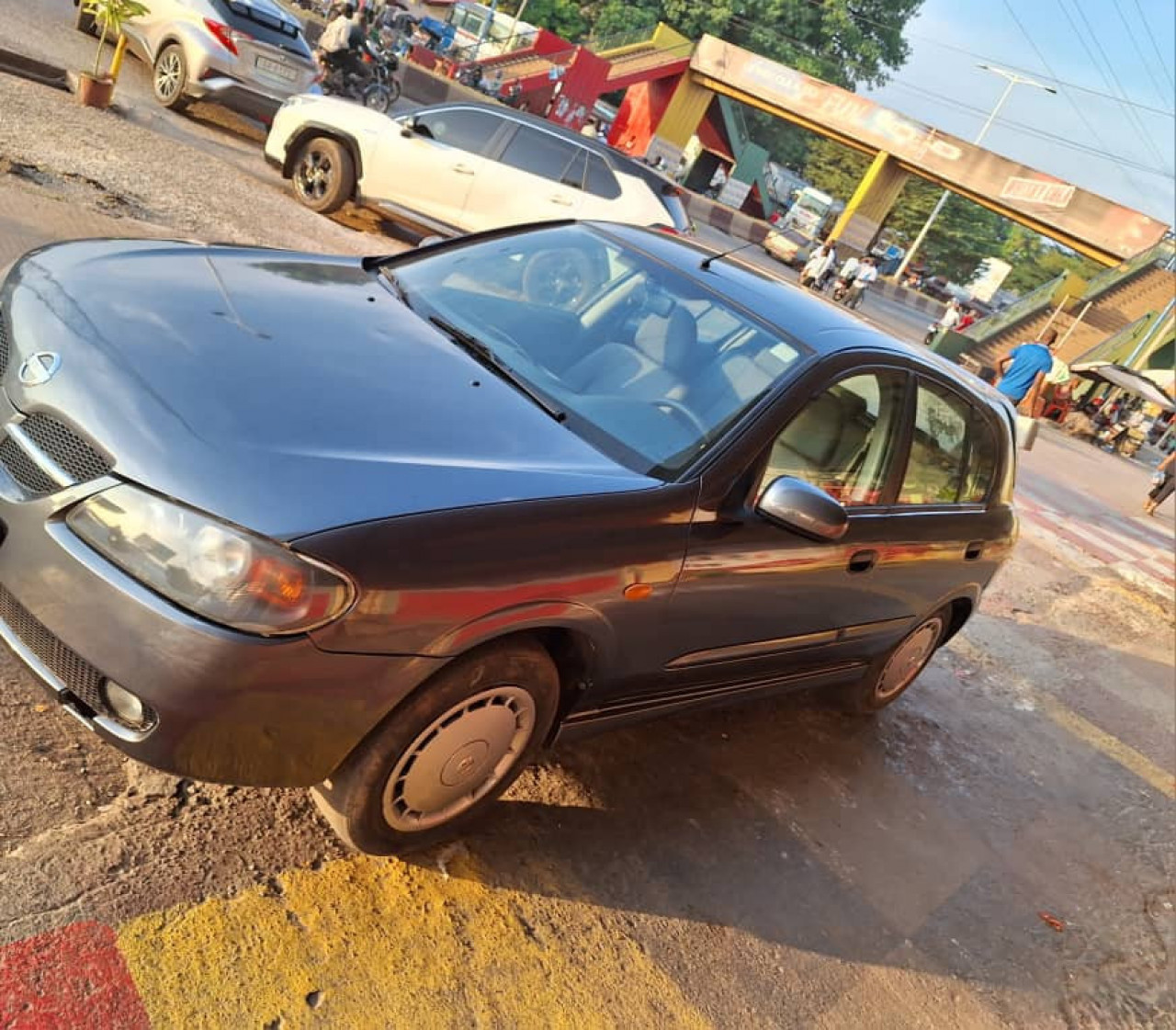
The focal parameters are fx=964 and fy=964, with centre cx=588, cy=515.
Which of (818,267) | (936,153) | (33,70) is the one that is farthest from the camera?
(936,153)

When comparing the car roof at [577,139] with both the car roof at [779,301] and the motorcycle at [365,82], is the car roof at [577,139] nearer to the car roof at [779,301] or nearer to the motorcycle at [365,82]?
the motorcycle at [365,82]

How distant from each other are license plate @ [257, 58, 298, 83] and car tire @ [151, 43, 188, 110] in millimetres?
782

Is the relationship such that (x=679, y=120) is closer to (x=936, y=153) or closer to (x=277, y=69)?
(x=936, y=153)

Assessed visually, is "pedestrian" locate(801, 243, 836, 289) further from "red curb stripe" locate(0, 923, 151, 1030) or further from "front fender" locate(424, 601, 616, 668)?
"red curb stripe" locate(0, 923, 151, 1030)

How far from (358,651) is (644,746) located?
1.92 metres

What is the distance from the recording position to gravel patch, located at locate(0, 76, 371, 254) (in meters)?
7.45

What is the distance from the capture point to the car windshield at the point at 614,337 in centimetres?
304

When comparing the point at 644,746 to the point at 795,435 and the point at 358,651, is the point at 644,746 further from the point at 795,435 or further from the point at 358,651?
the point at 358,651

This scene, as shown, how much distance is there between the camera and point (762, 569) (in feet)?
10.3

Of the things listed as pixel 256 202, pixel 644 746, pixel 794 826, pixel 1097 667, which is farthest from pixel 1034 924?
pixel 256 202

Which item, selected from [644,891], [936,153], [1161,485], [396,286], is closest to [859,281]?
[936,153]

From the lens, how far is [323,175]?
9820 millimetres

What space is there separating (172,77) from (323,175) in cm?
269

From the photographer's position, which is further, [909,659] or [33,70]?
[33,70]
